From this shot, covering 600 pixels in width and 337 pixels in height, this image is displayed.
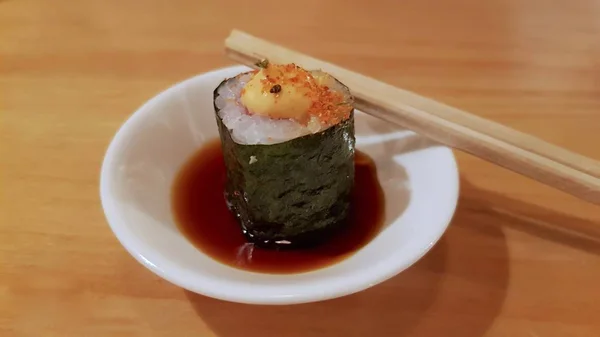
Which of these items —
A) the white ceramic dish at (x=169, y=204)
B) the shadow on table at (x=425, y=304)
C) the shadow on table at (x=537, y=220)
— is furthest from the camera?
the shadow on table at (x=537, y=220)

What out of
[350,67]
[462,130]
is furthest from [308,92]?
[350,67]

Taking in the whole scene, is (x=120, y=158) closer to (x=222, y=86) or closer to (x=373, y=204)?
(x=222, y=86)

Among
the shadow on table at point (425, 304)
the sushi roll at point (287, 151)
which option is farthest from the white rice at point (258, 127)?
the shadow on table at point (425, 304)

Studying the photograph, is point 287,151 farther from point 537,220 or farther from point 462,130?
point 537,220

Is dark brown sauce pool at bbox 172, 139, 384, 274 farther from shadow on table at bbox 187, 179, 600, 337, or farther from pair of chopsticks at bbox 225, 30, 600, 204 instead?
pair of chopsticks at bbox 225, 30, 600, 204

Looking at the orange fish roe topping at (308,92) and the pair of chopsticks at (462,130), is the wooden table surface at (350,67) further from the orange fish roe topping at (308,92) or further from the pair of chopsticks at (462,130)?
the orange fish roe topping at (308,92)

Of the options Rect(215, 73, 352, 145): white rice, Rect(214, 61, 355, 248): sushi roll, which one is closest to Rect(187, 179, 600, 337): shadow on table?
Rect(214, 61, 355, 248): sushi roll
